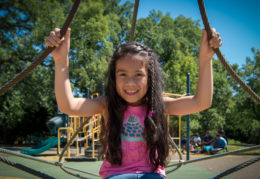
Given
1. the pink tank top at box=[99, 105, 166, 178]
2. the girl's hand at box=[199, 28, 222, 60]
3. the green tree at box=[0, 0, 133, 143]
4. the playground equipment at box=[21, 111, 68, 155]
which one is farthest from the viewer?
the green tree at box=[0, 0, 133, 143]

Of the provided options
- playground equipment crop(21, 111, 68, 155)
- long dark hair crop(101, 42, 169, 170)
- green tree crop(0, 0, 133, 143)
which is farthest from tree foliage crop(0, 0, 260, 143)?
long dark hair crop(101, 42, 169, 170)

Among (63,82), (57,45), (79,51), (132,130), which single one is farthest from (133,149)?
(79,51)

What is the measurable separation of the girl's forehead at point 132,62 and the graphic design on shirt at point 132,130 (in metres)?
0.31

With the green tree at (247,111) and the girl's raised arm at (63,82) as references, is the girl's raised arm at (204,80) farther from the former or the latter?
the green tree at (247,111)

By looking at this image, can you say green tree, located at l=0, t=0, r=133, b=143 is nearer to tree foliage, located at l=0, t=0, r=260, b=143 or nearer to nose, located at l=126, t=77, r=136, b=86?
tree foliage, located at l=0, t=0, r=260, b=143

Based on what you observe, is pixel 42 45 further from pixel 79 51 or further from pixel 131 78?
pixel 131 78

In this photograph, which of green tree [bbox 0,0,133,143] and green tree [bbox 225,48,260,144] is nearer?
green tree [bbox 0,0,133,143]

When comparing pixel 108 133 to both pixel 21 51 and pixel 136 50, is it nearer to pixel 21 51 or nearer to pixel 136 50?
pixel 136 50

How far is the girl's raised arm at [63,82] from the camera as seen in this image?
1.48m

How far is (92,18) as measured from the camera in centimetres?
1473

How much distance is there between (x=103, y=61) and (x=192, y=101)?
1350 centimetres

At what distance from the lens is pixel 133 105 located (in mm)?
1647

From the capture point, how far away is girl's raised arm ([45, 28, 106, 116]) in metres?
1.48

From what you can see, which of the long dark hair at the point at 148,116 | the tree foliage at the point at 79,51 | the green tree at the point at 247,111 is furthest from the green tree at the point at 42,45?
the green tree at the point at 247,111
